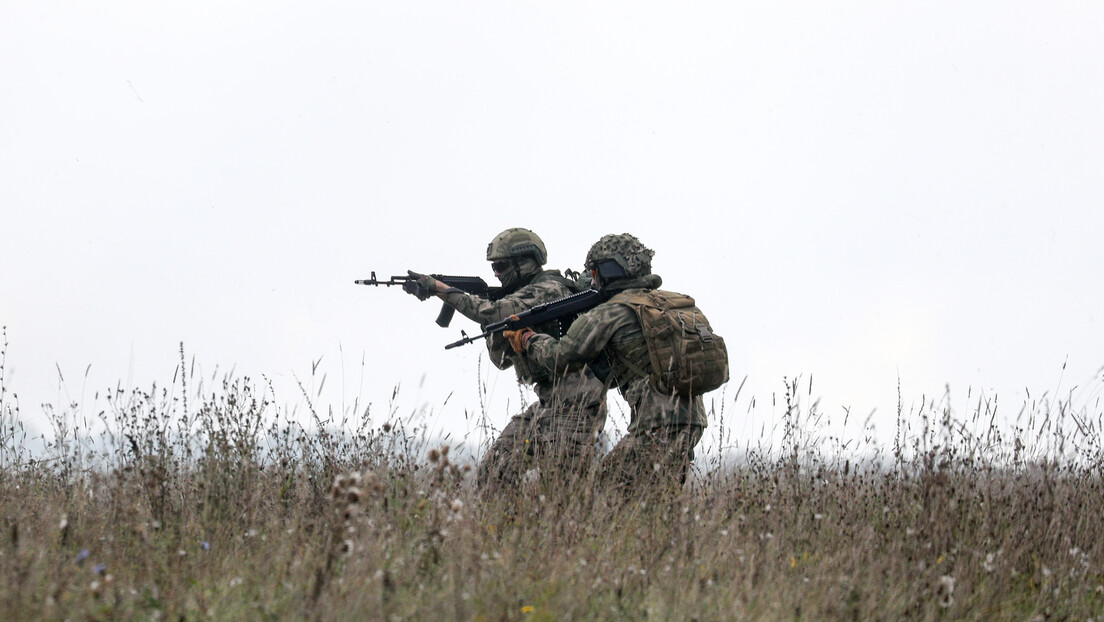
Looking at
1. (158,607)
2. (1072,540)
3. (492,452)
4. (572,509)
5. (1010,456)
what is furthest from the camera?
(492,452)

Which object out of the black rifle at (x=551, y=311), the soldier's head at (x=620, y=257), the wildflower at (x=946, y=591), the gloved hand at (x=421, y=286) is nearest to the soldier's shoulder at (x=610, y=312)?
the soldier's head at (x=620, y=257)

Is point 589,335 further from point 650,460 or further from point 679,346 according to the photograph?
point 650,460

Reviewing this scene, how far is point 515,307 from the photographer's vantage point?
7.16 m

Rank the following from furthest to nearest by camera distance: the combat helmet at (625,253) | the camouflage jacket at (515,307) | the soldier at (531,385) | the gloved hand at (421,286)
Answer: the gloved hand at (421,286), the camouflage jacket at (515,307), the combat helmet at (625,253), the soldier at (531,385)

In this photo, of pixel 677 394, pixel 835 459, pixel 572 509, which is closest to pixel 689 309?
pixel 677 394

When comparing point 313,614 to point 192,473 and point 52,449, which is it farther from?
point 52,449

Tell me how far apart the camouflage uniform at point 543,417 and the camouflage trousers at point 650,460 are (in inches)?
7.4

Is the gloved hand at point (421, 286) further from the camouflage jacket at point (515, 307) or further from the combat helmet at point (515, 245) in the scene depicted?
the combat helmet at point (515, 245)

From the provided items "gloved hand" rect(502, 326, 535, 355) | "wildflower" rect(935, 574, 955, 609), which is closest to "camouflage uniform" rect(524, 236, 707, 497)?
"gloved hand" rect(502, 326, 535, 355)

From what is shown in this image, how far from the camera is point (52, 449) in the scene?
232 inches

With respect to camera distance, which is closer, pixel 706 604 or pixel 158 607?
pixel 158 607

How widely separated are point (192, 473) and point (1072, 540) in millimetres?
4464

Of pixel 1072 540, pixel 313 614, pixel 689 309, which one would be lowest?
pixel 313 614

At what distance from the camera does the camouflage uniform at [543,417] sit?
5.86m
